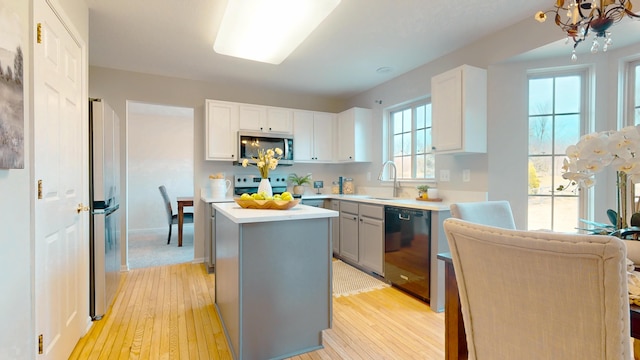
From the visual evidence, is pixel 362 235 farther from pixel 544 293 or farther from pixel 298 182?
pixel 544 293

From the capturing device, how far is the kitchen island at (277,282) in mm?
1700

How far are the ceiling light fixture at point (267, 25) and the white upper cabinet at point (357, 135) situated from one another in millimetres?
1932

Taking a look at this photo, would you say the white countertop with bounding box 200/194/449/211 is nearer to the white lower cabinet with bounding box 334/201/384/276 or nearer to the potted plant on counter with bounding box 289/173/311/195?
the white lower cabinet with bounding box 334/201/384/276

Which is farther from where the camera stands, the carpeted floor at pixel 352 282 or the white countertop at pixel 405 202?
the carpeted floor at pixel 352 282

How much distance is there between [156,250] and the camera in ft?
14.8

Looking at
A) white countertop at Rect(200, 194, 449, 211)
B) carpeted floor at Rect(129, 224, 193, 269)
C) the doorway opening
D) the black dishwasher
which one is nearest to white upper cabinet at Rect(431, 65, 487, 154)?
white countertop at Rect(200, 194, 449, 211)

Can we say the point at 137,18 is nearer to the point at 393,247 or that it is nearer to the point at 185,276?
the point at 185,276

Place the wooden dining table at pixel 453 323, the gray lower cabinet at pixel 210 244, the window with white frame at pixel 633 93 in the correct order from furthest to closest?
the gray lower cabinet at pixel 210 244 → the window with white frame at pixel 633 93 → the wooden dining table at pixel 453 323

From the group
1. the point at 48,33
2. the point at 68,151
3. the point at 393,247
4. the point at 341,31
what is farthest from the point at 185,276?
the point at 341,31

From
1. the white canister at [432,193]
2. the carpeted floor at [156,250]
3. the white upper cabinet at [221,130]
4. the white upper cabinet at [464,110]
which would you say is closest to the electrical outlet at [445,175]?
the white canister at [432,193]

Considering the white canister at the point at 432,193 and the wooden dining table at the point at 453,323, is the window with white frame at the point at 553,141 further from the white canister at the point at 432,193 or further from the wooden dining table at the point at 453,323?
the wooden dining table at the point at 453,323

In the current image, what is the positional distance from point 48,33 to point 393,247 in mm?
2987

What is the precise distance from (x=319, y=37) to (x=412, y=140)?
1.75 meters

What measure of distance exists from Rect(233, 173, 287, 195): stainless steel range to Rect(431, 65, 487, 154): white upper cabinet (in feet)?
7.85
